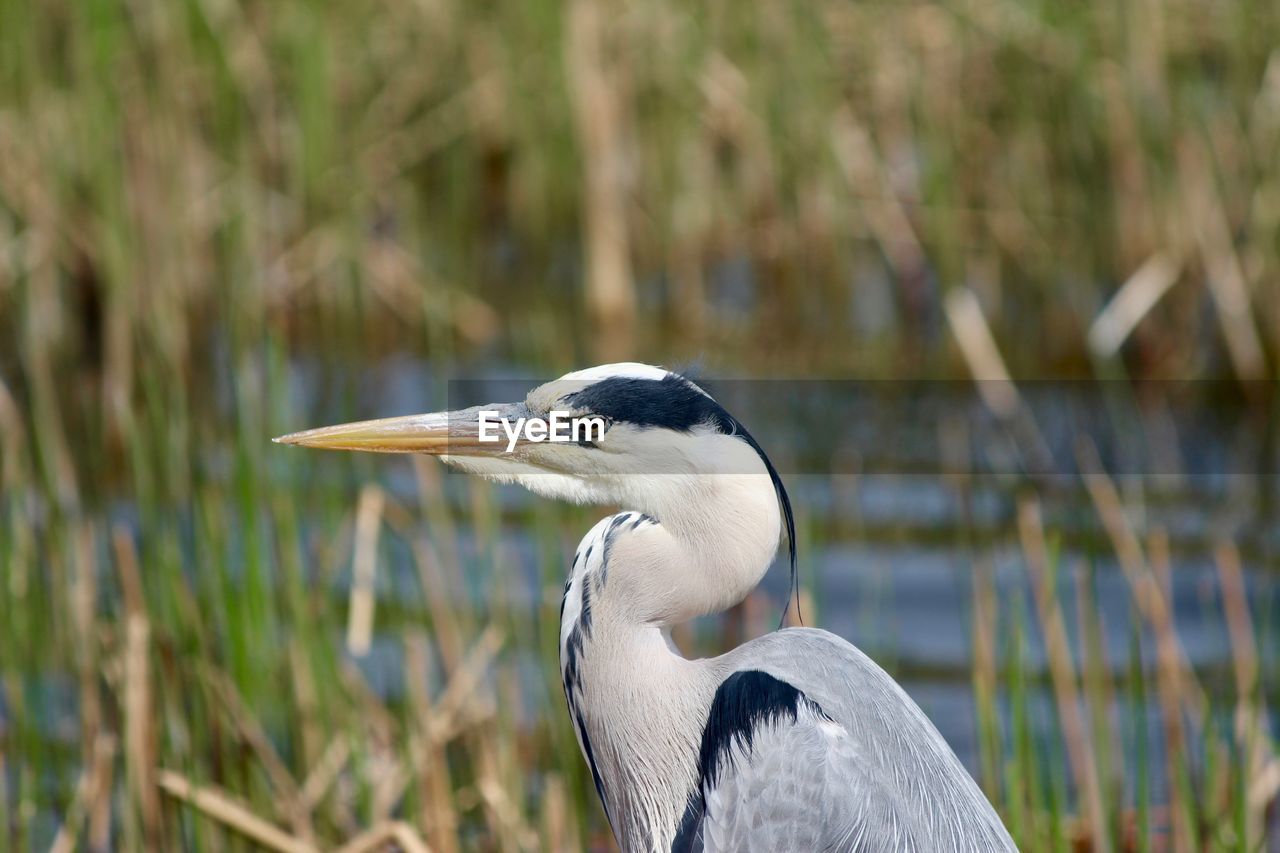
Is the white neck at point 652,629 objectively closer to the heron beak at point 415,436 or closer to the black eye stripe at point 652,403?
the black eye stripe at point 652,403

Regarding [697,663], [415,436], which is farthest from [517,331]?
[415,436]

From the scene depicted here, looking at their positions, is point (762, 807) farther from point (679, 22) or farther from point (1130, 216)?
point (679, 22)

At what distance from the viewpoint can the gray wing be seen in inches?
Answer: 90.3

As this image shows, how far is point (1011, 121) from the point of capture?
7.03 m

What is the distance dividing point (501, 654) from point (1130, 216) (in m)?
3.83

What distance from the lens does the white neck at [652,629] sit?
7.44 feet

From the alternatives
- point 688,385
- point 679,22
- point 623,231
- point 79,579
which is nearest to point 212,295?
point 623,231

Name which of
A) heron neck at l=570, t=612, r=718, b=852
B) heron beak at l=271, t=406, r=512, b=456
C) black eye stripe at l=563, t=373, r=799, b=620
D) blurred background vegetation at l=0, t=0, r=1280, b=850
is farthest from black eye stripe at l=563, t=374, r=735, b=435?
blurred background vegetation at l=0, t=0, r=1280, b=850

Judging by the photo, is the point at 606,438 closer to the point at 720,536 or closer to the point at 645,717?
the point at 720,536

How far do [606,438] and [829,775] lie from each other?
55cm

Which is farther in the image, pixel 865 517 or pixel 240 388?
pixel 865 517

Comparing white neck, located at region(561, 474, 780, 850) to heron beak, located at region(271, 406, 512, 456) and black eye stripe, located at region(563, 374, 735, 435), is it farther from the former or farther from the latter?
heron beak, located at region(271, 406, 512, 456)

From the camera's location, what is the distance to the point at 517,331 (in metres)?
7.32

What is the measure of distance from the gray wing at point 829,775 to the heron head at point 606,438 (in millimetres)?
303
